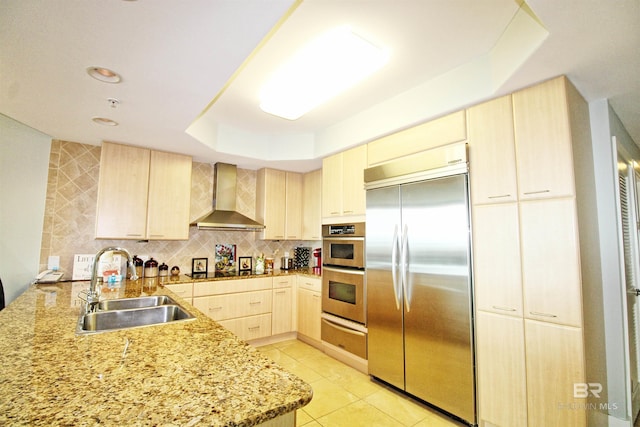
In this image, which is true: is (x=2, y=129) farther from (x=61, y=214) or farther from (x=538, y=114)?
(x=538, y=114)

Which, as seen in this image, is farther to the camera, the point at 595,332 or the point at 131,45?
the point at 595,332

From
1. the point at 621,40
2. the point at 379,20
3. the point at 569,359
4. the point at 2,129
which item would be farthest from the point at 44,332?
the point at 621,40

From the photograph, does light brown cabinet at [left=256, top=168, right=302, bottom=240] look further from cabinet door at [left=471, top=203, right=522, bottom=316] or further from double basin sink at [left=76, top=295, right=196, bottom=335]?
cabinet door at [left=471, top=203, right=522, bottom=316]

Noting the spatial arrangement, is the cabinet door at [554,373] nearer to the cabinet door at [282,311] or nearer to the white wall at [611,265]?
the white wall at [611,265]

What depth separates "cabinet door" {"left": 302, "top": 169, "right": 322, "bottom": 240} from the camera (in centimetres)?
396

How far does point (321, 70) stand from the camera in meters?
2.10

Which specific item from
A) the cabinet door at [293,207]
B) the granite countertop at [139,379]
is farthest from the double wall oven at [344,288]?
the granite countertop at [139,379]

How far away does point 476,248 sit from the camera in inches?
79.7

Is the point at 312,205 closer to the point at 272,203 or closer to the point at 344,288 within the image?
Result: the point at 272,203

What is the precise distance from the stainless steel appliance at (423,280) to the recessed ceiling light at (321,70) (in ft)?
2.75

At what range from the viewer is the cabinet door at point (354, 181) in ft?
9.65

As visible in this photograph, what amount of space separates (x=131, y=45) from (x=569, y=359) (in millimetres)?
2986

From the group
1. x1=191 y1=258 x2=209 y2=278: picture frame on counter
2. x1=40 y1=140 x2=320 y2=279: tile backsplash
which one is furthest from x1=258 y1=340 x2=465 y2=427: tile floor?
x1=40 y1=140 x2=320 y2=279: tile backsplash

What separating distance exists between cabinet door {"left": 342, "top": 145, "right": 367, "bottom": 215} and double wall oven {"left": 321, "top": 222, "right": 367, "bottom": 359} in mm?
185
